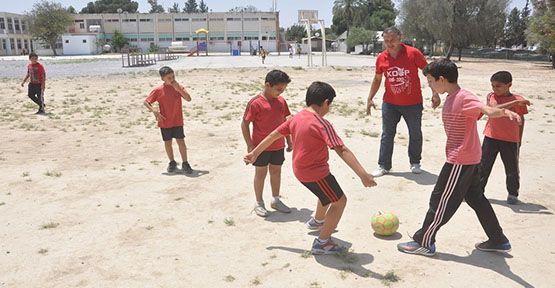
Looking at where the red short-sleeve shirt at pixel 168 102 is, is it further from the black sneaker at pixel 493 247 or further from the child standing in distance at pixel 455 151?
the black sneaker at pixel 493 247

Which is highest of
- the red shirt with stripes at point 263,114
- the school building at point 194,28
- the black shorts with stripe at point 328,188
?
the school building at point 194,28

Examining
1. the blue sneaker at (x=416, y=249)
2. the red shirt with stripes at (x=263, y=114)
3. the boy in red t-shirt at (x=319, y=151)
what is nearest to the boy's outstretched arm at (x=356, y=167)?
the boy in red t-shirt at (x=319, y=151)

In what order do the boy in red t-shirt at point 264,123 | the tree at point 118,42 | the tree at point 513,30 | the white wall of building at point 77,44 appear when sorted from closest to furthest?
the boy in red t-shirt at point 264,123 → the tree at point 513,30 → the white wall of building at point 77,44 → the tree at point 118,42

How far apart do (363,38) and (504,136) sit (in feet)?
246

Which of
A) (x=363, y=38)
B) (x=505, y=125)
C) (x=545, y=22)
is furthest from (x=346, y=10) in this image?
(x=505, y=125)

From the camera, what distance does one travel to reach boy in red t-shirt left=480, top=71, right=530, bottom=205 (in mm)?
5125

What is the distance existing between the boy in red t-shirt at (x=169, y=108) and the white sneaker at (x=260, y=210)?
81.6 inches

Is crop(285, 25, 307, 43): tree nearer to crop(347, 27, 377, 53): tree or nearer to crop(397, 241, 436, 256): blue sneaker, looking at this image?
crop(347, 27, 377, 53): tree

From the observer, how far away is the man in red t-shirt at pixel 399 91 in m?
6.39

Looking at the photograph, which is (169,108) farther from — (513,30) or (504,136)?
(513,30)

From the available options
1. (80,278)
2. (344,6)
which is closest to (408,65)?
(80,278)

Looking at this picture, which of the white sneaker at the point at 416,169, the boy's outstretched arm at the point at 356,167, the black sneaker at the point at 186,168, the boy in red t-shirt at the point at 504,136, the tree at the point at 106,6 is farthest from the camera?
the tree at the point at 106,6

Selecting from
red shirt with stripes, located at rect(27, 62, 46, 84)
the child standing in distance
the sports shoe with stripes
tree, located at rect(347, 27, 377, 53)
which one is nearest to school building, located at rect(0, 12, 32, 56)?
tree, located at rect(347, 27, 377, 53)

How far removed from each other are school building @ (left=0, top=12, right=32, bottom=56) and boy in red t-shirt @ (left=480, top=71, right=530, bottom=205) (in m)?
94.2
